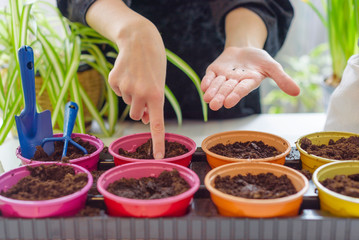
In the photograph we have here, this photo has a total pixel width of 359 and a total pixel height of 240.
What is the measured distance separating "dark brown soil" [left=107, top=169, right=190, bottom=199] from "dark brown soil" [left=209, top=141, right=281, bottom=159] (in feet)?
0.52

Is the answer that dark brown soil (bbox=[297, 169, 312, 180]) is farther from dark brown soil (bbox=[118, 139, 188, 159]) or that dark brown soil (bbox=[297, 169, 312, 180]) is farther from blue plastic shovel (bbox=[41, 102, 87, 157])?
blue plastic shovel (bbox=[41, 102, 87, 157])

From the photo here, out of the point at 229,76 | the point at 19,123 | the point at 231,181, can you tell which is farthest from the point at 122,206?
the point at 229,76

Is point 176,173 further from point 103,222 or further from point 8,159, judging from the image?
point 8,159

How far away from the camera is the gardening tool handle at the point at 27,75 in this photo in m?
0.72

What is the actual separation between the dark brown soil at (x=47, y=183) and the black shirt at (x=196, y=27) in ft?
2.18

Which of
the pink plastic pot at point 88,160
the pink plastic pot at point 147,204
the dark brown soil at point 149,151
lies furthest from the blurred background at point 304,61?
the pink plastic pot at point 147,204

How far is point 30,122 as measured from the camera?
801 millimetres

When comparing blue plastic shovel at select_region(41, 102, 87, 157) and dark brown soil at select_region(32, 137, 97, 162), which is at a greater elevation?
blue plastic shovel at select_region(41, 102, 87, 157)

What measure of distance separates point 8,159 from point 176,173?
0.58 metres

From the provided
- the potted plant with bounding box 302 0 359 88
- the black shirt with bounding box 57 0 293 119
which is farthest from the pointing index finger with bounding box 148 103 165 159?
the potted plant with bounding box 302 0 359 88

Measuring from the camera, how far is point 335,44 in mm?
1636

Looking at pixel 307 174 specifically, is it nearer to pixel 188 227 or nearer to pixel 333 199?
pixel 333 199

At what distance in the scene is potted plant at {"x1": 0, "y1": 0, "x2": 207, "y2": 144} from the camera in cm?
101

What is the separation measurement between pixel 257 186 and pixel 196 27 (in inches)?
28.5
